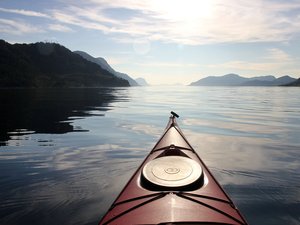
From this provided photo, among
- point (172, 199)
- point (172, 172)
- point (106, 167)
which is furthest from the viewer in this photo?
point (106, 167)

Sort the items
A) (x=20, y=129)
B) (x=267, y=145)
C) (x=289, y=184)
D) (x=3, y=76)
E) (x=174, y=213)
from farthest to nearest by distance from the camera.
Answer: (x=3, y=76) → (x=20, y=129) → (x=267, y=145) → (x=289, y=184) → (x=174, y=213)

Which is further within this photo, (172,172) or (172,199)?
(172,172)

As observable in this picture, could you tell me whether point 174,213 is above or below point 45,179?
above

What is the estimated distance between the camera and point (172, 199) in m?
6.39

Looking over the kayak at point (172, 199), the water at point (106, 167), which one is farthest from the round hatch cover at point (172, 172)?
the water at point (106, 167)

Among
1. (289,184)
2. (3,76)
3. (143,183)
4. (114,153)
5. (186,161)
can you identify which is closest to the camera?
(143,183)

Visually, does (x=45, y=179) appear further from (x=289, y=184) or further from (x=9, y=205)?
(x=289, y=184)

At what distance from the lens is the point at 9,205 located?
9.83 metres

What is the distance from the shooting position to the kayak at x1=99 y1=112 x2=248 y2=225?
5.79m

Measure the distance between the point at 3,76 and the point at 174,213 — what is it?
19651 centimetres

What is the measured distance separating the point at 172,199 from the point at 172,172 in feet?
3.75

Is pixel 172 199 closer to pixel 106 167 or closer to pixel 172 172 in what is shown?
pixel 172 172

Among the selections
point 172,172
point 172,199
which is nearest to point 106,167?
point 172,172

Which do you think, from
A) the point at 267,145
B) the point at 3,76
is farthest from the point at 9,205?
the point at 3,76
